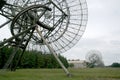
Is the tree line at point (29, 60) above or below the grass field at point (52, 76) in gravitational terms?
above

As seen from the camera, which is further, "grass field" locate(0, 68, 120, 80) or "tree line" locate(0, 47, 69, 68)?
"tree line" locate(0, 47, 69, 68)

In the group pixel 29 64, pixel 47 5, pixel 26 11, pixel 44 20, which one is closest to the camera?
pixel 26 11

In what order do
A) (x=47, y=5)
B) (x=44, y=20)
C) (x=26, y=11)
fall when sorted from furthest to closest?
1. (x=44, y=20)
2. (x=47, y=5)
3. (x=26, y=11)

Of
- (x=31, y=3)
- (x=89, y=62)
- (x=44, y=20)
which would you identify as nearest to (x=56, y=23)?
(x=44, y=20)

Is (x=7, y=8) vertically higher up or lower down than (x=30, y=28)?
higher up

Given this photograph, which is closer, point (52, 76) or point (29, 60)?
point (52, 76)

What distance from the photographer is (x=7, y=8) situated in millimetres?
40719

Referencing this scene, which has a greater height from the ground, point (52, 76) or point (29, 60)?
point (29, 60)

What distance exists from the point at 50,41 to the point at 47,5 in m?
5.45

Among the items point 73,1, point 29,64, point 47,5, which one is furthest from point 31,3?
point 29,64

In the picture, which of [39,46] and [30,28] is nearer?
[30,28]

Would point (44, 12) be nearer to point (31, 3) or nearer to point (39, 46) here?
point (31, 3)

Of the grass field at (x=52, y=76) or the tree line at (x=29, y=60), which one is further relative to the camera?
the tree line at (x=29, y=60)

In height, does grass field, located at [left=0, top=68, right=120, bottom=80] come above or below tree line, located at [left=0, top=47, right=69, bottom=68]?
below
